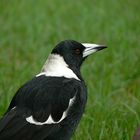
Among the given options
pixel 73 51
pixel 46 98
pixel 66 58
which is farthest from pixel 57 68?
pixel 46 98

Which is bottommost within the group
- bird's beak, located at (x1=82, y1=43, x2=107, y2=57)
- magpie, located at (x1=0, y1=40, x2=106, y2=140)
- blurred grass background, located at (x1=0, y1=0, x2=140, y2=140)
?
blurred grass background, located at (x1=0, y1=0, x2=140, y2=140)

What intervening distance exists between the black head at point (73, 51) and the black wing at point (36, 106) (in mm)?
386

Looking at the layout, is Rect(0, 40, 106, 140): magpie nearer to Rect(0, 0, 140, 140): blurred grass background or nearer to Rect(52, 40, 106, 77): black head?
Rect(52, 40, 106, 77): black head

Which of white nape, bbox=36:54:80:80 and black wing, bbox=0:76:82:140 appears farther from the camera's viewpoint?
white nape, bbox=36:54:80:80

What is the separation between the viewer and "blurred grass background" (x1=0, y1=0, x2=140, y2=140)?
566cm

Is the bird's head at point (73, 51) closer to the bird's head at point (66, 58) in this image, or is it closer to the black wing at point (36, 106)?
the bird's head at point (66, 58)

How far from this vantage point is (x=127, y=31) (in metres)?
7.99

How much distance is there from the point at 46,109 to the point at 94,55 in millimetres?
2781

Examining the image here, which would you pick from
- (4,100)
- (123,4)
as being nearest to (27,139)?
(4,100)

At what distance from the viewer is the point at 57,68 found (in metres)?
5.02

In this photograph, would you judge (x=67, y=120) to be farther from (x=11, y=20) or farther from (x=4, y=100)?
(x=11, y=20)

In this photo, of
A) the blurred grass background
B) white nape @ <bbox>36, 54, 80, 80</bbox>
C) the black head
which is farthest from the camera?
the blurred grass background

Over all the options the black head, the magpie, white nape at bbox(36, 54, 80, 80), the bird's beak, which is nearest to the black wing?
the magpie

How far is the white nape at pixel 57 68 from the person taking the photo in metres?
4.96
